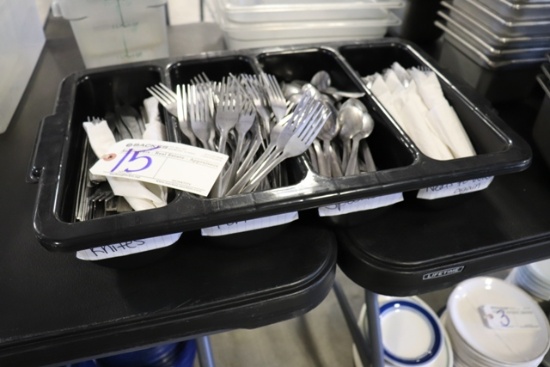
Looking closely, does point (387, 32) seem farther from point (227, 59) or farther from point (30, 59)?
point (30, 59)

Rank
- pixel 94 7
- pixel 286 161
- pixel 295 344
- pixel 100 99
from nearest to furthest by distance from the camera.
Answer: pixel 286 161
pixel 100 99
pixel 94 7
pixel 295 344

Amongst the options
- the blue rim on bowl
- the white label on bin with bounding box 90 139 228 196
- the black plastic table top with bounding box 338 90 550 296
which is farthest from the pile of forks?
the blue rim on bowl

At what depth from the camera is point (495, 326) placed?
38.1 inches

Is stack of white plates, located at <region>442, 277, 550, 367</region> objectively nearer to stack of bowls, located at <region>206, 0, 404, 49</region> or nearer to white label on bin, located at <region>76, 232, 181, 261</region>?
stack of bowls, located at <region>206, 0, 404, 49</region>

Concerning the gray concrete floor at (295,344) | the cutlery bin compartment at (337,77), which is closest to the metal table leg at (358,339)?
the gray concrete floor at (295,344)

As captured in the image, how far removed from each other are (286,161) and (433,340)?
66cm

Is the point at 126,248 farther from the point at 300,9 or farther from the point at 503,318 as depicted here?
the point at 503,318

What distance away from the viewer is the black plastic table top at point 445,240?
20.3 inches

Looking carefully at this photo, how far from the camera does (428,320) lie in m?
1.00

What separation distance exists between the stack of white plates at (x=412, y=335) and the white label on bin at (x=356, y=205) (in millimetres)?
553

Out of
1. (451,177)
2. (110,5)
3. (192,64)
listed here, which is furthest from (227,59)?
(451,177)

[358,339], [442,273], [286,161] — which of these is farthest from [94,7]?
[358,339]

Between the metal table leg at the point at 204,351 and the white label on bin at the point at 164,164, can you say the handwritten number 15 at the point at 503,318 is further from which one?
the white label on bin at the point at 164,164

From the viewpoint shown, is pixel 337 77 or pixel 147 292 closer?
pixel 147 292
